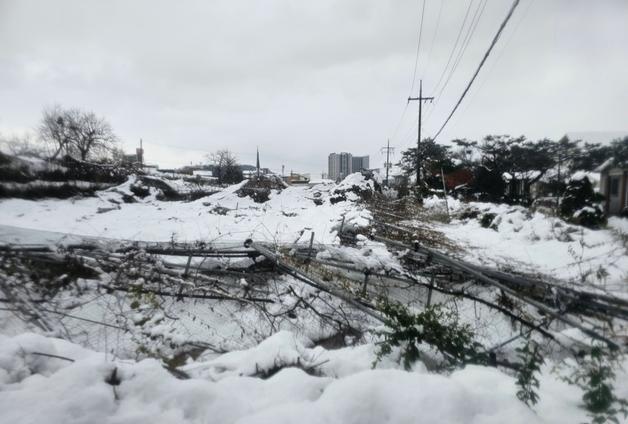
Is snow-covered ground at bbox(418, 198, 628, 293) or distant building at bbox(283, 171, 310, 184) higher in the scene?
distant building at bbox(283, 171, 310, 184)

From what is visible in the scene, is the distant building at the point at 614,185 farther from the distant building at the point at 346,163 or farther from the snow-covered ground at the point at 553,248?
the distant building at the point at 346,163

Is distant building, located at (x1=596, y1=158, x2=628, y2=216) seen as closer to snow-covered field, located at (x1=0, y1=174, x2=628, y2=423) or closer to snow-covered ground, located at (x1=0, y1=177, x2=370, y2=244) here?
snow-covered field, located at (x1=0, y1=174, x2=628, y2=423)

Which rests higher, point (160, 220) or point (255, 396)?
point (160, 220)

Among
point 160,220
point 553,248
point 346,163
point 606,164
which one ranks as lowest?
point 160,220

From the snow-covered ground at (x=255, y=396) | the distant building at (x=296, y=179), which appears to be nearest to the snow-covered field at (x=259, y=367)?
the snow-covered ground at (x=255, y=396)

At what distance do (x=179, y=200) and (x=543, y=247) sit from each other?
1714 cm

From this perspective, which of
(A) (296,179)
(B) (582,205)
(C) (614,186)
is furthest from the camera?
(A) (296,179)

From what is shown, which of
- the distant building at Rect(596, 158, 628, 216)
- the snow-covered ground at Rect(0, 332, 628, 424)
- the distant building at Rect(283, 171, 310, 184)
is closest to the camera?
the snow-covered ground at Rect(0, 332, 628, 424)

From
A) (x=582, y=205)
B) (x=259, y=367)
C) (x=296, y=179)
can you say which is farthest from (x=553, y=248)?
(x=296, y=179)

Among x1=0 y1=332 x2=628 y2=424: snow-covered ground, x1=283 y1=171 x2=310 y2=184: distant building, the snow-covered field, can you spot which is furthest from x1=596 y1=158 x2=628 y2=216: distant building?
x1=283 y1=171 x2=310 y2=184: distant building

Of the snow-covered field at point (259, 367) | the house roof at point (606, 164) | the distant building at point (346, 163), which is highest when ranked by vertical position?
the distant building at point (346, 163)

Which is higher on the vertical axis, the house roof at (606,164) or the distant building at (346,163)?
the distant building at (346,163)

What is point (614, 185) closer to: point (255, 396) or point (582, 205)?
point (582, 205)

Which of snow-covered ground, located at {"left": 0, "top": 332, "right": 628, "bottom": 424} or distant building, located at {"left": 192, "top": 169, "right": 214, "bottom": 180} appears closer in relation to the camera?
snow-covered ground, located at {"left": 0, "top": 332, "right": 628, "bottom": 424}
